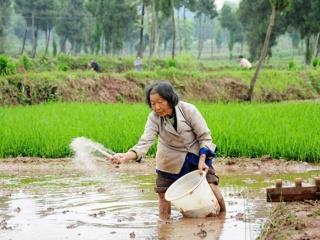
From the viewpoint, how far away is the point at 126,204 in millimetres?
6180

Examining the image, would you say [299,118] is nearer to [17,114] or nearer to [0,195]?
[17,114]

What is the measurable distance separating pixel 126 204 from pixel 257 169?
2.80m

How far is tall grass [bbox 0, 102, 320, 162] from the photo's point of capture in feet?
30.6

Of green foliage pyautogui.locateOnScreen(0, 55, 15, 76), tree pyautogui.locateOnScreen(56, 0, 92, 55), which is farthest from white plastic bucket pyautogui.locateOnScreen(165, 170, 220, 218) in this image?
tree pyautogui.locateOnScreen(56, 0, 92, 55)

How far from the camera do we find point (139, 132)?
1038 centimetres

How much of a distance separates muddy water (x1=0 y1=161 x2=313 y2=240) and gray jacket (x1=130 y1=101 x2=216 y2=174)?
49 cm

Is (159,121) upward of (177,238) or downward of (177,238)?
upward

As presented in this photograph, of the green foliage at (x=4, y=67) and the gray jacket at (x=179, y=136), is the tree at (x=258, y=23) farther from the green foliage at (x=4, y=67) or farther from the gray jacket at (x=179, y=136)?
the gray jacket at (x=179, y=136)

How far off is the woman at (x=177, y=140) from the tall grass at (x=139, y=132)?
3998 millimetres

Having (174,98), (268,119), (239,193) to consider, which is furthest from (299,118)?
(174,98)

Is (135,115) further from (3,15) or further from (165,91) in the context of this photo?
(3,15)

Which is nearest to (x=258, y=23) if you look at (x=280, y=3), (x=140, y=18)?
(x=140, y=18)

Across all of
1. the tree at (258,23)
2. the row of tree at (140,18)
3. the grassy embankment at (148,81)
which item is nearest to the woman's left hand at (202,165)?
the grassy embankment at (148,81)

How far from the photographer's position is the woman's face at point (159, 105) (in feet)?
16.5
